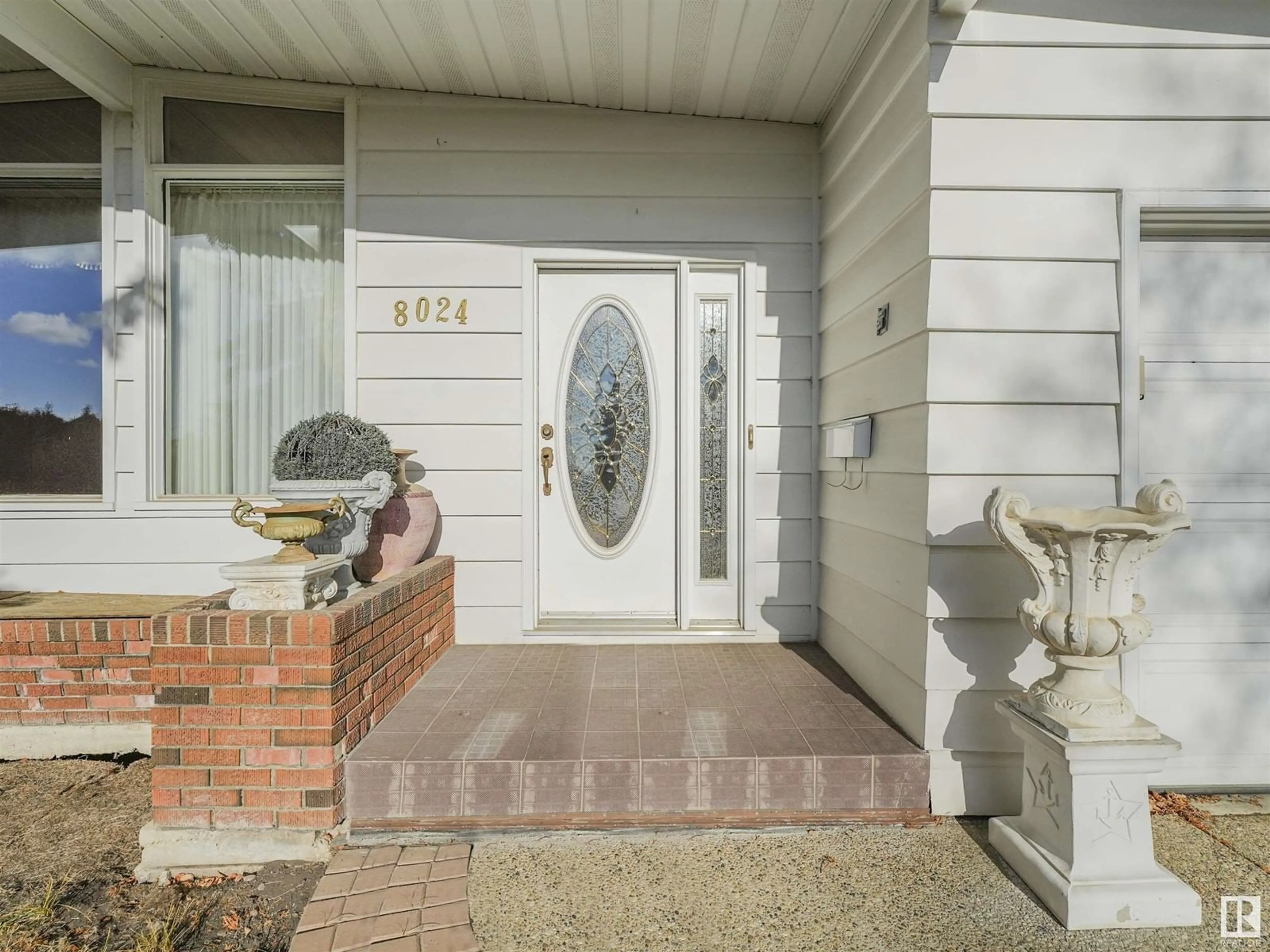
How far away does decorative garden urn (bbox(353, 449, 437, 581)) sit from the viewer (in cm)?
255

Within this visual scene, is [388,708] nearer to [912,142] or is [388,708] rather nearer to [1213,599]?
[912,142]

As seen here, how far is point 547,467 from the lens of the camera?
301cm

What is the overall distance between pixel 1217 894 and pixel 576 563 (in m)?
2.39

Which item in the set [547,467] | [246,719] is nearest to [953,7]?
[547,467]

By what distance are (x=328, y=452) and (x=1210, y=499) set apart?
3067mm

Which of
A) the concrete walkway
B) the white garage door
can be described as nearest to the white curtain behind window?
the concrete walkway

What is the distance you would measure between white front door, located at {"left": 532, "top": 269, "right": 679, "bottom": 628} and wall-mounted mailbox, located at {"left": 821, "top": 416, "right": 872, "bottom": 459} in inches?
30.1

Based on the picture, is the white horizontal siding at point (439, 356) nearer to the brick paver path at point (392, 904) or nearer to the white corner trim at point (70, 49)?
the white corner trim at point (70, 49)

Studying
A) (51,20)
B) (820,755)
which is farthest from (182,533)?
(820,755)

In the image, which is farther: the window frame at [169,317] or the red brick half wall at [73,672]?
the window frame at [169,317]

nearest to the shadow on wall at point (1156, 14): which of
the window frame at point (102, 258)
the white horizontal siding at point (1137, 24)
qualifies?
the white horizontal siding at point (1137, 24)

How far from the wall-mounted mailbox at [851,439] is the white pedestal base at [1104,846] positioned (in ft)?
3.44

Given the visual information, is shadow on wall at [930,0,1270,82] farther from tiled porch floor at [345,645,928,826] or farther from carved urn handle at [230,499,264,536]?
carved urn handle at [230,499,264,536]

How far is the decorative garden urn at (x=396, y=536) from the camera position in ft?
8.36
